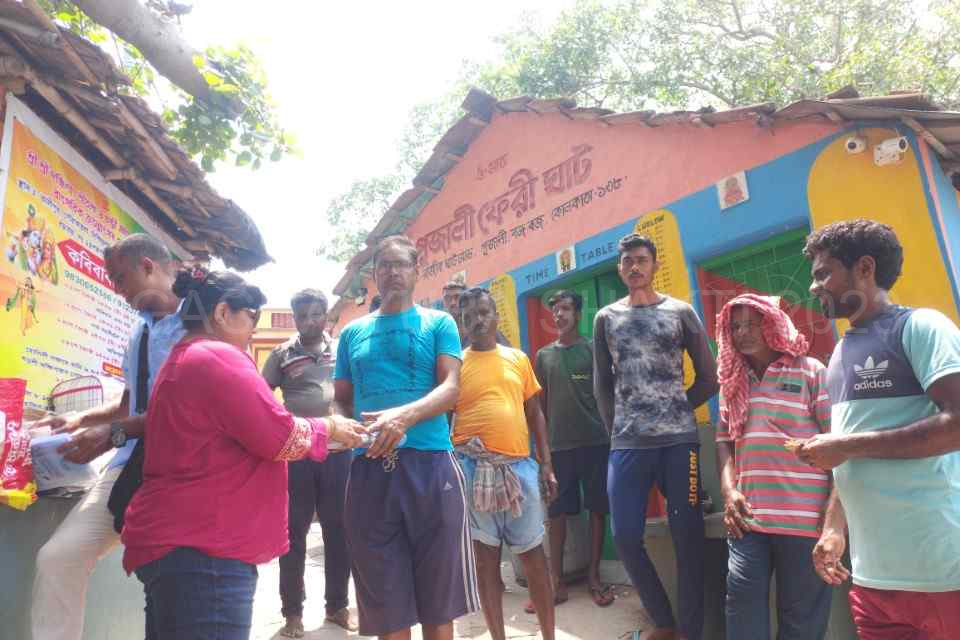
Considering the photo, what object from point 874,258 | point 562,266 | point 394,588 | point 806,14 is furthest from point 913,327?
point 806,14

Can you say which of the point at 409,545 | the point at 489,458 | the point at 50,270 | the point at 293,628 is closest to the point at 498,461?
the point at 489,458

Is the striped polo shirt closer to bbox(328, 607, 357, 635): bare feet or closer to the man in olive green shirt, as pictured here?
the man in olive green shirt

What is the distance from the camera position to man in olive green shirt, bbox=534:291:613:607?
15.4 feet

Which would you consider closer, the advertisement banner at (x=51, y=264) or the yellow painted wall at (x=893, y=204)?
the advertisement banner at (x=51, y=264)

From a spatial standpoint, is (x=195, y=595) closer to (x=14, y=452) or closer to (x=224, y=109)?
(x=14, y=452)

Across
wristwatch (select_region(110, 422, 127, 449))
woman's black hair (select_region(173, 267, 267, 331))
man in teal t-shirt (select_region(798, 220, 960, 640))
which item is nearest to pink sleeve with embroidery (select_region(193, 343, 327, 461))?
woman's black hair (select_region(173, 267, 267, 331))

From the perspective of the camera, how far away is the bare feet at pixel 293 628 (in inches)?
158

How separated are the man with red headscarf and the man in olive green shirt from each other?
73.5 inches

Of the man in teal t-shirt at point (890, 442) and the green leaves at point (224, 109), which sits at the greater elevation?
the green leaves at point (224, 109)

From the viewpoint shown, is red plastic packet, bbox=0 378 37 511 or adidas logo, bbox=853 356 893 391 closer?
adidas logo, bbox=853 356 893 391

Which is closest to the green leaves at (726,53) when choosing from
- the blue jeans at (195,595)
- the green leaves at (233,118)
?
the green leaves at (233,118)

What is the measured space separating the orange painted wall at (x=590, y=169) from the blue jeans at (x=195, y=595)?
177 inches

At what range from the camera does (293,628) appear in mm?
4039

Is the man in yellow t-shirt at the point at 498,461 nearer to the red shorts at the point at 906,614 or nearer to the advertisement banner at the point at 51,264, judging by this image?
the red shorts at the point at 906,614
